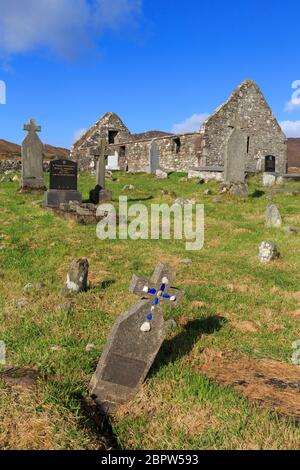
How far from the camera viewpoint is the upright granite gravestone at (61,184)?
15.1 metres

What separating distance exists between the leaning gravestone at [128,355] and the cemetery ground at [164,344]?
137 millimetres

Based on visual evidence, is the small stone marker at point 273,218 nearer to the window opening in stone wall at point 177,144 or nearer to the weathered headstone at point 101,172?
Result: the weathered headstone at point 101,172

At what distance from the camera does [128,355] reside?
3.93 m

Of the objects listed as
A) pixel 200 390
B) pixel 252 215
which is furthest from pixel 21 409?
pixel 252 215


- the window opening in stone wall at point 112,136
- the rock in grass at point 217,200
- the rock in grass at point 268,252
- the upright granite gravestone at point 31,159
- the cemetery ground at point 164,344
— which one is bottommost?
the cemetery ground at point 164,344

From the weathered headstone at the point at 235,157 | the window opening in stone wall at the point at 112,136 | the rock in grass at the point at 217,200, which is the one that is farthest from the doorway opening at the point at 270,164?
the window opening in stone wall at the point at 112,136

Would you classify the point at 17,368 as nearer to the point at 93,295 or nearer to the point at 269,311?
the point at 93,295

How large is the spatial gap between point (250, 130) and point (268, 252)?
2454cm

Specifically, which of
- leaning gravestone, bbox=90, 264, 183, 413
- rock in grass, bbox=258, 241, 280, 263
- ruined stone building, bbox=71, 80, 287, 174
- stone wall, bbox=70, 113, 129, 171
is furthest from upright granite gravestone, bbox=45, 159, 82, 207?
stone wall, bbox=70, 113, 129, 171

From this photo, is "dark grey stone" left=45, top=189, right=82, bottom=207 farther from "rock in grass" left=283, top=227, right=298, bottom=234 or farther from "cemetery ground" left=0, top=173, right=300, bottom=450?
"rock in grass" left=283, top=227, right=298, bottom=234

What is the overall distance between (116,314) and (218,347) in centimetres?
162

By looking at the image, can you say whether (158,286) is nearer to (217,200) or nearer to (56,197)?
(56,197)

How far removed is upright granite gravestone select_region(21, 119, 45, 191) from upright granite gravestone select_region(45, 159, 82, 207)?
12.7 ft

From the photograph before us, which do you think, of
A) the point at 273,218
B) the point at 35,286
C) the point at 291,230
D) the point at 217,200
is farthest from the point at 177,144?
the point at 35,286
